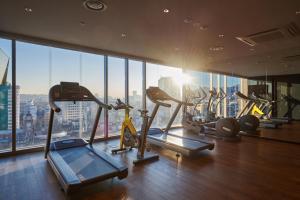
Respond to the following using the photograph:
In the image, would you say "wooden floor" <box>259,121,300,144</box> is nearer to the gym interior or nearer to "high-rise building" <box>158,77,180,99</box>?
the gym interior

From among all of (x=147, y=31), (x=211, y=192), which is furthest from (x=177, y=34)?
(x=211, y=192)

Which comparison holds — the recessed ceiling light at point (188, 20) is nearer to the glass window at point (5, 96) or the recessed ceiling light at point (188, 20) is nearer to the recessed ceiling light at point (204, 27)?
the recessed ceiling light at point (204, 27)

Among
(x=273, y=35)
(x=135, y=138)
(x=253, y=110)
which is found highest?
(x=273, y=35)

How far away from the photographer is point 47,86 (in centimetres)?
456

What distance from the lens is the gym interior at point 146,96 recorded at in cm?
265

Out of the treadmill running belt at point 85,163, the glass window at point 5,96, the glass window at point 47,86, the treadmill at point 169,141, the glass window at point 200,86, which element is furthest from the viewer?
the glass window at point 200,86

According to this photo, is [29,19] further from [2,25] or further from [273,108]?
[273,108]

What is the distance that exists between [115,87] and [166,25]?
275 cm

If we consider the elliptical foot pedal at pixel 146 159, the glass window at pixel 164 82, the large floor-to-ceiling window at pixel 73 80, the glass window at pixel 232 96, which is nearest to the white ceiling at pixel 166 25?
the large floor-to-ceiling window at pixel 73 80

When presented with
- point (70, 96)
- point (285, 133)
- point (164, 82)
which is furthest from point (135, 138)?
point (285, 133)

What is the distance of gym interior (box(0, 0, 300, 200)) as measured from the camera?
265 centimetres

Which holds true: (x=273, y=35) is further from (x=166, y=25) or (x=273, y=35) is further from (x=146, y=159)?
(x=146, y=159)

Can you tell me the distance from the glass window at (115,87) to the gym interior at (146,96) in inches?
1.3

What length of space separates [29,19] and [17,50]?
1.22 m
